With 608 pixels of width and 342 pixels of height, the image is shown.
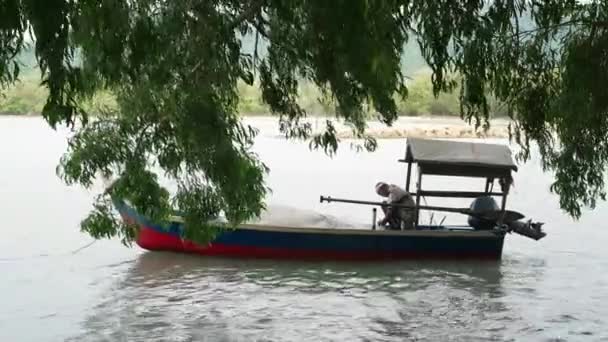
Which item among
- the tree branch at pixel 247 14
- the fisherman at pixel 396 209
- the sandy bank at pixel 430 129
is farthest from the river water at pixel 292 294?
the sandy bank at pixel 430 129

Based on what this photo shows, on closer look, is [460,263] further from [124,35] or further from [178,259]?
[124,35]

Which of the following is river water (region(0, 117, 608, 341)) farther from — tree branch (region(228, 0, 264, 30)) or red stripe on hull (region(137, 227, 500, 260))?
tree branch (region(228, 0, 264, 30))

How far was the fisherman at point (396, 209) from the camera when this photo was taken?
12.3 metres

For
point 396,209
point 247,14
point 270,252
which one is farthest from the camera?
point 270,252

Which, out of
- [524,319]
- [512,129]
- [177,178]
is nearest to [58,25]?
[177,178]

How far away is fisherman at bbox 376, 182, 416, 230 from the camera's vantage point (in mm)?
12305

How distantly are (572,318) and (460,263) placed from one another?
100.0 inches

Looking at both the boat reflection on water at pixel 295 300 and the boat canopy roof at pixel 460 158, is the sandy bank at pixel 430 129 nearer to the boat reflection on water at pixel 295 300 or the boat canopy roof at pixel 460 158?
the boat reflection on water at pixel 295 300

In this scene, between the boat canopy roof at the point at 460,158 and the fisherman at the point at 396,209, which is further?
the fisherman at the point at 396,209

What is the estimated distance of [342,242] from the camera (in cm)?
1266

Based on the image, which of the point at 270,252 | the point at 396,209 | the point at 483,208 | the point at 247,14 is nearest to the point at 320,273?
the point at 270,252

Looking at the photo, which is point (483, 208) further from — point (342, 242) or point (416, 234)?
point (342, 242)

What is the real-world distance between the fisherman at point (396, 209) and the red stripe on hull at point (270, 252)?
421mm

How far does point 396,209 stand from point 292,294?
208 centimetres
